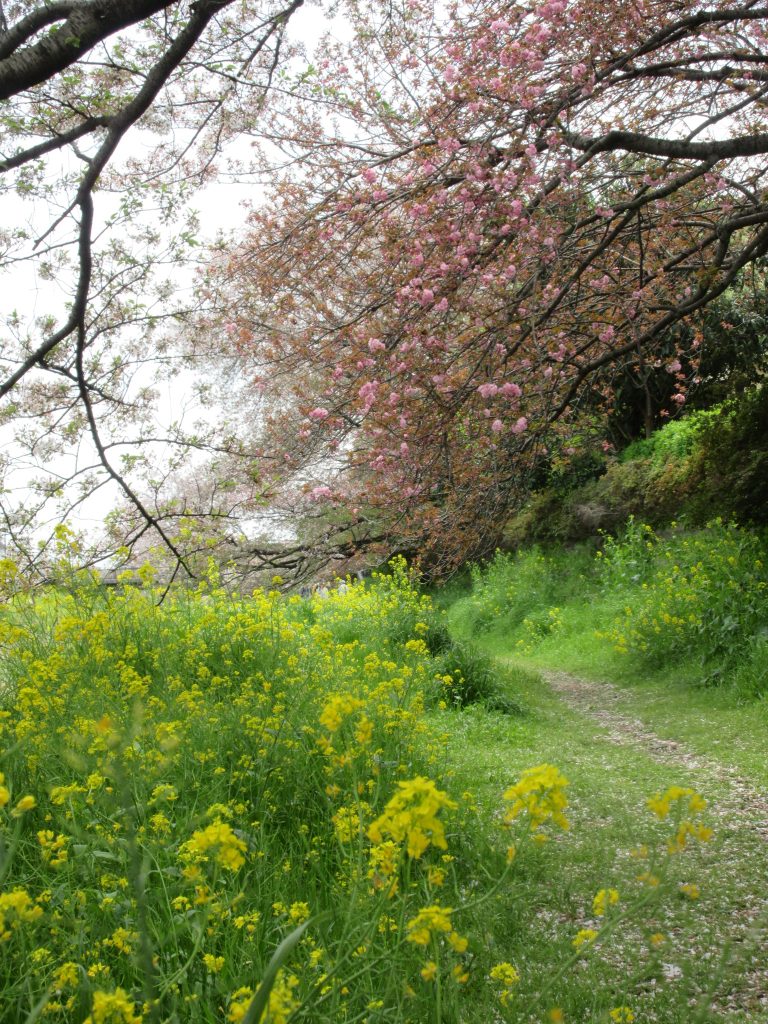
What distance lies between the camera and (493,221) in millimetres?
5465

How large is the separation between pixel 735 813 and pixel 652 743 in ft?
5.92

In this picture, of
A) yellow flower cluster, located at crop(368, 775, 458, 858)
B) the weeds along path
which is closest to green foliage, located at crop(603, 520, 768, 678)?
the weeds along path

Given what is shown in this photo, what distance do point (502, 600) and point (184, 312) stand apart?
28.1 ft

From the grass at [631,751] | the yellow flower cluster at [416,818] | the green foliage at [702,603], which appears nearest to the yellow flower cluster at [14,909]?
the yellow flower cluster at [416,818]

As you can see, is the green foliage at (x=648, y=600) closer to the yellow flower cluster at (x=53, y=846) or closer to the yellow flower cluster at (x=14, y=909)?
the yellow flower cluster at (x=53, y=846)

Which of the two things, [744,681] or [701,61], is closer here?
[701,61]

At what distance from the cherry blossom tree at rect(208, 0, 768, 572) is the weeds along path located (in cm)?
197

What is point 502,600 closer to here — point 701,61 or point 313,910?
point 701,61

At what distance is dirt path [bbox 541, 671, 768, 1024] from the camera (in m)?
2.85

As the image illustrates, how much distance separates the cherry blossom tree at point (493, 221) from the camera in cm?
538

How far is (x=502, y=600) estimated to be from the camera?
1334 centimetres

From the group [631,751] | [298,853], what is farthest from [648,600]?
[298,853]

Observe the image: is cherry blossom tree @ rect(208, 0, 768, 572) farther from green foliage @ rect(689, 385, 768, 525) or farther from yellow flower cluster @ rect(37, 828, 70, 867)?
yellow flower cluster @ rect(37, 828, 70, 867)

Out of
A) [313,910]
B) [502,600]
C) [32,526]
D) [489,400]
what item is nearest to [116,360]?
[32,526]
